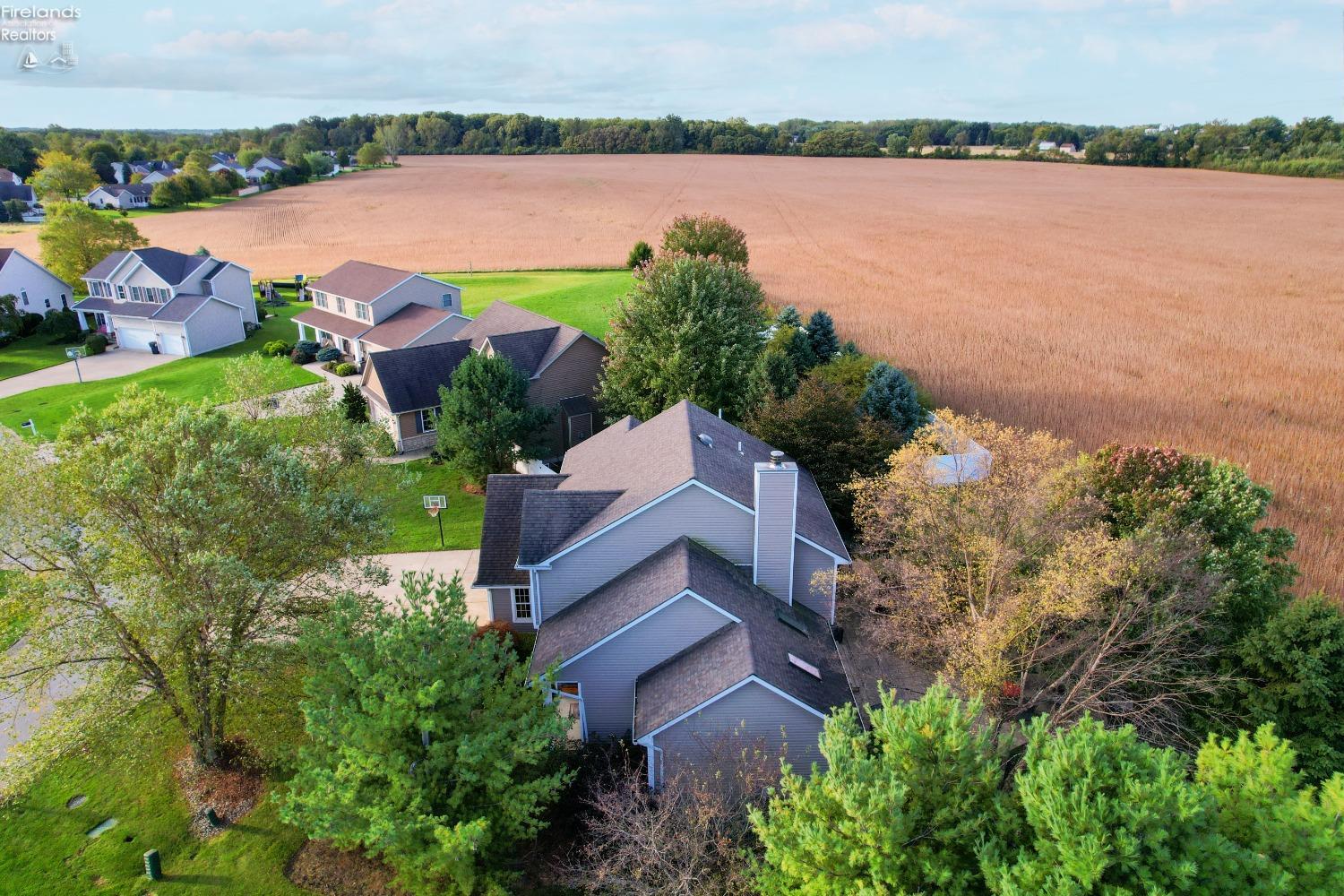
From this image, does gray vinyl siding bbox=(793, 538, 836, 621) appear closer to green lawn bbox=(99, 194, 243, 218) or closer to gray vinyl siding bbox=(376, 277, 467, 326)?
gray vinyl siding bbox=(376, 277, 467, 326)

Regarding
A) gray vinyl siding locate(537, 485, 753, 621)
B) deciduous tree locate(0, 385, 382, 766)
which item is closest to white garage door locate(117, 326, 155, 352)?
deciduous tree locate(0, 385, 382, 766)

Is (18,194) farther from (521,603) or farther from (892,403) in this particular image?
(892,403)

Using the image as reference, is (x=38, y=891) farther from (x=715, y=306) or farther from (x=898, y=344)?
(x=898, y=344)

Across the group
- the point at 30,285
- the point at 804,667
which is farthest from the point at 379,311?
the point at 804,667

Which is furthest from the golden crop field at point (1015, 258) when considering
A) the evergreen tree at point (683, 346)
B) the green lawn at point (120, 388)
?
the green lawn at point (120, 388)

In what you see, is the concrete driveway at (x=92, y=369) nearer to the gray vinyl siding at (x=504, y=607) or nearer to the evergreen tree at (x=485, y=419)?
the evergreen tree at (x=485, y=419)

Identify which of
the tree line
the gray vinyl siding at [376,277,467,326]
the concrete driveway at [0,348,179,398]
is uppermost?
the tree line

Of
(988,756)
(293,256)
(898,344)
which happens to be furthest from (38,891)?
(293,256)
